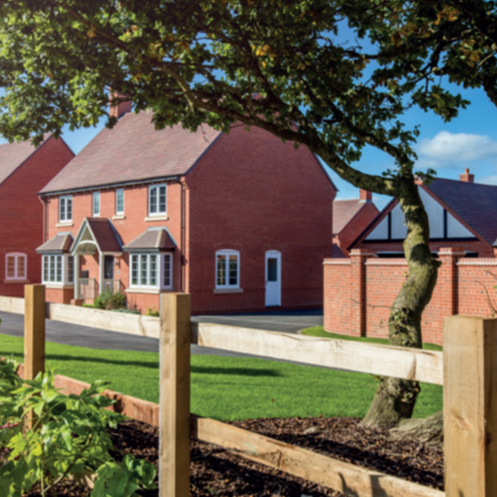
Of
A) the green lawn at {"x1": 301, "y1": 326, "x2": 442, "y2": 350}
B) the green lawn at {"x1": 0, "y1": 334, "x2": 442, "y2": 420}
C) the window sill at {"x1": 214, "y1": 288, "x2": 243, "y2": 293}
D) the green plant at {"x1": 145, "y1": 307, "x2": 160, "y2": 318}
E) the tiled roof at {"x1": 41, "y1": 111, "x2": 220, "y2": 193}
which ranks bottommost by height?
the green lawn at {"x1": 301, "y1": 326, "x2": 442, "y2": 350}

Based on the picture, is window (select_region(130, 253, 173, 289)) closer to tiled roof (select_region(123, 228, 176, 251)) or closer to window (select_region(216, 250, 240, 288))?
tiled roof (select_region(123, 228, 176, 251))

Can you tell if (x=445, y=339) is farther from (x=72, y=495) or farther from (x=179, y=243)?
(x=179, y=243)

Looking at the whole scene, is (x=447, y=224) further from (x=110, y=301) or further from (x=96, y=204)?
(x=96, y=204)

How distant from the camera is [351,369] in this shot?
2717 millimetres

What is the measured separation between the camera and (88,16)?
7961 millimetres

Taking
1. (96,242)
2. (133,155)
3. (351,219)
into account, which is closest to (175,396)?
(96,242)

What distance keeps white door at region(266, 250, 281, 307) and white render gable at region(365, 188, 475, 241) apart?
5.49 m

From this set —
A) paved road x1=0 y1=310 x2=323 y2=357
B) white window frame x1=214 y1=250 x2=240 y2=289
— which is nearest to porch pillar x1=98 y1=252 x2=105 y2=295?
paved road x1=0 y1=310 x2=323 y2=357

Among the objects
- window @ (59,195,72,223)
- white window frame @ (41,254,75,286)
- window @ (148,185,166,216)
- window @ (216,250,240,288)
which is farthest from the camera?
window @ (59,195,72,223)

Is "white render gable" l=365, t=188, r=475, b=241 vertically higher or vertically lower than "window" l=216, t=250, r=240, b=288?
higher

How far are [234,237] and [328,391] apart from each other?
20941 millimetres

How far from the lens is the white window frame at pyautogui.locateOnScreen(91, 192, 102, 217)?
111 ft

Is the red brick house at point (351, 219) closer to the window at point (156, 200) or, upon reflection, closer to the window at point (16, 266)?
the window at point (156, 200)

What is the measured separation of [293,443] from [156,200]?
1008 inches
